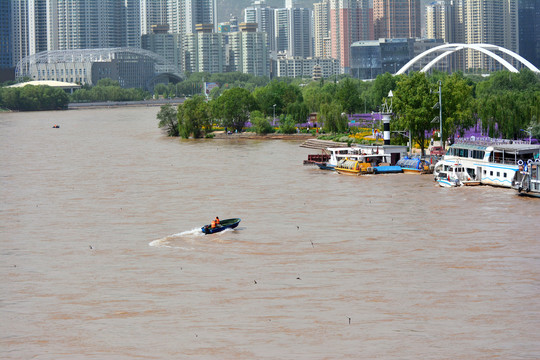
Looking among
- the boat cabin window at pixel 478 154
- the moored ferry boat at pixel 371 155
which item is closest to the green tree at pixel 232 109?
the moored ferry boat at pixel 371 155

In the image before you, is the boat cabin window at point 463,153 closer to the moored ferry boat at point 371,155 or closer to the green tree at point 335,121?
the moored ferry boat at point 371,155

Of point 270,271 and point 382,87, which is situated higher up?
point 382,87

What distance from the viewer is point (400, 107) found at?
6350 cm

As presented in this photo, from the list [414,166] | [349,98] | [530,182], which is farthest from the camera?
[349,98]

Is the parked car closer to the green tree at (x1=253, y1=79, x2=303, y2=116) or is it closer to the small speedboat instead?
the small speedboat

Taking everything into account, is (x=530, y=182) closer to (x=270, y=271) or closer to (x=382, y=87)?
(x=270, y=271)

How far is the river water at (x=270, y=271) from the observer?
23.0 m

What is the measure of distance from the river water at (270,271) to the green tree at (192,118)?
42.2 m

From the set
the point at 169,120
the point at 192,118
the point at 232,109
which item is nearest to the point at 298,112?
the point at 232,109

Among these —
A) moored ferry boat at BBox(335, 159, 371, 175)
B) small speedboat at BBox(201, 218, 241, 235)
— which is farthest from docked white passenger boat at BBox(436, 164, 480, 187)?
small speedboat at BBox(201, 218, 241, 235)

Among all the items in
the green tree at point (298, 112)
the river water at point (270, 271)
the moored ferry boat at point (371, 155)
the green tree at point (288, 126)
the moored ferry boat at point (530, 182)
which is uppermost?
the green tree at point (298, 112)

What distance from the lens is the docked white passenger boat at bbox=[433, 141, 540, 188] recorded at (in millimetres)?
47781

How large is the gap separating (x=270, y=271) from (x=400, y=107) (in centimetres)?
3591

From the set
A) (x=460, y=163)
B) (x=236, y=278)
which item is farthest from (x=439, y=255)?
(x=460, y=163)
